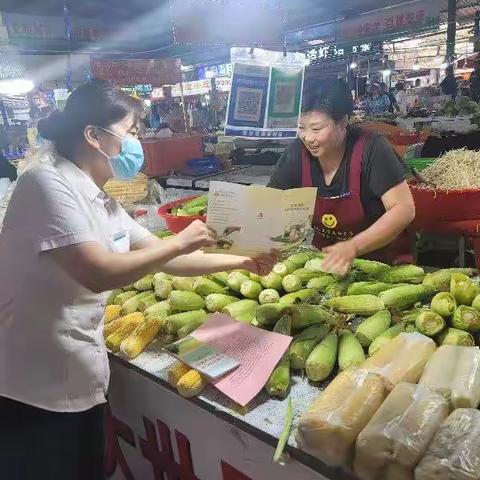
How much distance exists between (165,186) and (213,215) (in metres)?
4.76

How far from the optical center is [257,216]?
1.76 metres

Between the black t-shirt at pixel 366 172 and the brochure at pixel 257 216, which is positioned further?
the black t-shirt at pixel 366 172

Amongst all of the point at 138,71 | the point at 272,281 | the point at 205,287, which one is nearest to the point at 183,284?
the point at 205,287

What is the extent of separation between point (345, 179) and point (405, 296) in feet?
3.14

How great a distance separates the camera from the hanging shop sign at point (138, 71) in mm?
5418

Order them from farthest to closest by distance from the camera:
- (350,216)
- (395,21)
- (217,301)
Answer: (395,21)
(350,216)
(217,301)

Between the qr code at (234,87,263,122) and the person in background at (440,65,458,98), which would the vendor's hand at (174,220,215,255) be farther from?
the person in background at (440,65,458,98)

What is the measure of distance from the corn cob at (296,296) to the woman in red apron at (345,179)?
227 millimetres

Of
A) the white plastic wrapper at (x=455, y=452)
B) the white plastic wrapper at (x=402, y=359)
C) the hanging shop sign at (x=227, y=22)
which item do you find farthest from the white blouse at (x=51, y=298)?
the hanging shop sign at (x=227, y=22)

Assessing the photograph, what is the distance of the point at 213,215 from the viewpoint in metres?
1.76

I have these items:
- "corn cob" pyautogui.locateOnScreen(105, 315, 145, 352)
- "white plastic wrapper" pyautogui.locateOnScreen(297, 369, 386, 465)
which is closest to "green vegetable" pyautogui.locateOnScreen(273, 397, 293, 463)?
"white plastic wrapper" pyautogui.locateOnScreen(297, 369, 386, 465)

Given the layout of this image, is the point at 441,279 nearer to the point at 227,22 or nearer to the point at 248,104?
the point at 248,104

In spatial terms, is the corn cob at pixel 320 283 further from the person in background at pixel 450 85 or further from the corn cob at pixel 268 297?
the person in background at pixel 450 85

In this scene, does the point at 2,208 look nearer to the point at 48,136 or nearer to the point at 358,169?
the point at 48,136
